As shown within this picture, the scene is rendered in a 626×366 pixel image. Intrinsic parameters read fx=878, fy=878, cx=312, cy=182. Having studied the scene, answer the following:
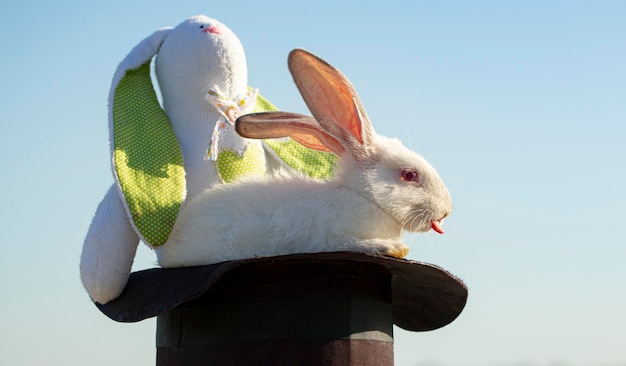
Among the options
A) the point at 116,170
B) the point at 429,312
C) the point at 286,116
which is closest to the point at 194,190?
the point at 116,170

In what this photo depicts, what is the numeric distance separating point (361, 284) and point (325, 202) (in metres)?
0.22

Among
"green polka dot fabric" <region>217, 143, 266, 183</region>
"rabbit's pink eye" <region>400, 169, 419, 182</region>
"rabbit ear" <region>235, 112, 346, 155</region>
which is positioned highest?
"green polka dot fabric" <region>217, 143, 266, 183</region>

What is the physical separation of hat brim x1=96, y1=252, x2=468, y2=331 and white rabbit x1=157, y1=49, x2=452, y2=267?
55 millimetres

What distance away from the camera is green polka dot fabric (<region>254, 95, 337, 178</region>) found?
257 cm

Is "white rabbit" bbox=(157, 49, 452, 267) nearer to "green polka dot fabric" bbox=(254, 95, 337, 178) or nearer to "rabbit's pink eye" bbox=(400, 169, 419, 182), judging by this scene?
"rabbit's pink eye" bbox=(400, 169, 419, 182)

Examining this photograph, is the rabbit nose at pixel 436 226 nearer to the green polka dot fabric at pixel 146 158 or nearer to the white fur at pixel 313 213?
the white fur at pixel 313 213

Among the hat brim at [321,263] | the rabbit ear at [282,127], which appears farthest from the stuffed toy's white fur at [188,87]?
the rabbit ear at [282,127]

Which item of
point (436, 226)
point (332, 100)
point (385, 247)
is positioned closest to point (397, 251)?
point (385, 247)

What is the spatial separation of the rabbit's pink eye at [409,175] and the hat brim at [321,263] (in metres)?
0.21

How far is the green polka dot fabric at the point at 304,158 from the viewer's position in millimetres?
2570

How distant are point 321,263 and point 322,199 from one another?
16cm

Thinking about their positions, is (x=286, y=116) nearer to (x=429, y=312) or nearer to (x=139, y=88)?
(x=139, y=88)

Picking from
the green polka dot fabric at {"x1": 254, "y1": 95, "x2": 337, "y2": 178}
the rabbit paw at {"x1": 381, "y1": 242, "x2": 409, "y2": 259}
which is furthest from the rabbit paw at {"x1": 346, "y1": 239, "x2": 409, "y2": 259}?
the green polka dot fabric at {"x1": 254, "y1": 95, "x2": 337, "y2": 178}

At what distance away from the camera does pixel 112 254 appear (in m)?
2.22
